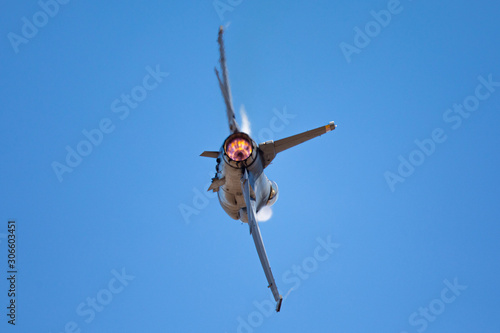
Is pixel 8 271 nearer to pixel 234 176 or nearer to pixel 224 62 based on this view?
pixel 234 176

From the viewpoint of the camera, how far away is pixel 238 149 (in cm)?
1883

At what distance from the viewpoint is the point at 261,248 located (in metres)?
17.0

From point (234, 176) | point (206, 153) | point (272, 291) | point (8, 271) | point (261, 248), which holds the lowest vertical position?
point (272, 291)

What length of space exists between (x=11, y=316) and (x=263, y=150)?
2066 cm

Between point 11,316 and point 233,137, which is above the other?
point 11,316

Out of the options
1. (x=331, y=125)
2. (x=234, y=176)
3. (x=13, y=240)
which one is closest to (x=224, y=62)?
(x=234, y=176)

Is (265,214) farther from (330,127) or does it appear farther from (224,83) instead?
(224,83)

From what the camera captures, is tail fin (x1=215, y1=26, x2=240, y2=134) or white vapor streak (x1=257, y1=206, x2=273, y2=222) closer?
tail fin (x1=215, y1=26, x2=240, y2=134)

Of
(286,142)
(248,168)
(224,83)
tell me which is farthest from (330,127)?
(224,83)

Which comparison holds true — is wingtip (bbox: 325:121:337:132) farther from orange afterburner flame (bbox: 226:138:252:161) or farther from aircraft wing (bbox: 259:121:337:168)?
orange afterburner flame (bbox: 226:138:252:161)

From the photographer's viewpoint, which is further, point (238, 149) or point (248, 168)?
point (248, 168)

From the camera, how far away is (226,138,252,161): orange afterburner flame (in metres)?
18.7

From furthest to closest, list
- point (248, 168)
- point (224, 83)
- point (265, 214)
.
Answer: point (265, 214), point (248, 168), point (224, 83)

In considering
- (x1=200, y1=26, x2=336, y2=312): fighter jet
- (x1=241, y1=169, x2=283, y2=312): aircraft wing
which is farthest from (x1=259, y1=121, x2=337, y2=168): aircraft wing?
(x1=241, y1=169, x2=283, y2=312): aircraft wing
